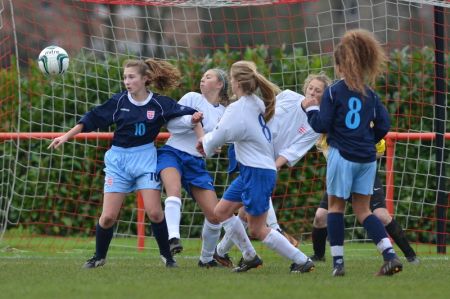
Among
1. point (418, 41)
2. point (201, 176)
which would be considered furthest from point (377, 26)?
point (201, 176)

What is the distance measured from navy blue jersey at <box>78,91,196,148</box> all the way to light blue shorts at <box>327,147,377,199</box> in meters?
1.62

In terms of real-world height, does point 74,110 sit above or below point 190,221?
above

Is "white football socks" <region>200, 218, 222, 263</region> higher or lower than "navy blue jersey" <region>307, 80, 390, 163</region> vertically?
lower

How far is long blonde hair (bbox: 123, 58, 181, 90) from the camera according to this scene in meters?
9.03

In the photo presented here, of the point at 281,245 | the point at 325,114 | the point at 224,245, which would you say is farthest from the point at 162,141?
the point at 325,114

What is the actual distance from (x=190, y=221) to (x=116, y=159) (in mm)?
4071

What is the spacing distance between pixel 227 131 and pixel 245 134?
0.48ft

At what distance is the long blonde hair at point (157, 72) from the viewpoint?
9.03 metres

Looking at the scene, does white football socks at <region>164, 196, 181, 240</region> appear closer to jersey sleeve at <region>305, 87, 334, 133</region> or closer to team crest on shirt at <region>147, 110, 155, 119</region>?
team crest on shirt at <region>147, 110, 155, 119</region>

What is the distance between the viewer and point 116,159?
880 centimetres

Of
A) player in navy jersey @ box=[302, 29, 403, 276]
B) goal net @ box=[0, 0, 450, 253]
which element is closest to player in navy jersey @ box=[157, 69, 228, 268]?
player in navy jersey @ box=[302, 29, 403, 276]

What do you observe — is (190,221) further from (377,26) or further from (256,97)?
(377,26)

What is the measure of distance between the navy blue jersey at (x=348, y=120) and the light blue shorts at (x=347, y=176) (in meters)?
0.05

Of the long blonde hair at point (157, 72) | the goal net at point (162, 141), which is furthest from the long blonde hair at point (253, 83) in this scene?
the goal net at point (162, 141)
